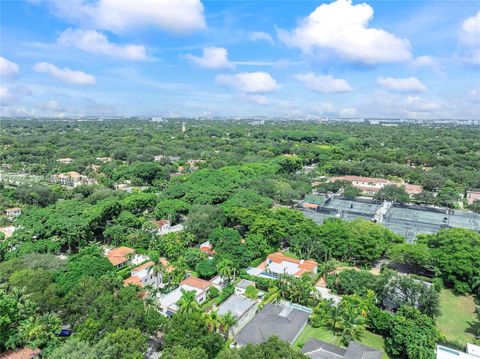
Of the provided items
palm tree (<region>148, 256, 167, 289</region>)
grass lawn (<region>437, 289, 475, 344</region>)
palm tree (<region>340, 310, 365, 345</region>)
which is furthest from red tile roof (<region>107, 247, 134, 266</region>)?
grass lawn (<region>437, 289, 475, 344</region>)

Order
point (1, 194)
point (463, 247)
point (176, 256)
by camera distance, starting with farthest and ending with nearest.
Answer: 1. point (1, 194)
2. point (176, 256)
3. point (463, 247)

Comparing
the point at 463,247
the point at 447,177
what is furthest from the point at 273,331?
the point at 447,177

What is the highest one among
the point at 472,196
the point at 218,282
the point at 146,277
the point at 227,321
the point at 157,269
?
the point at 157,269

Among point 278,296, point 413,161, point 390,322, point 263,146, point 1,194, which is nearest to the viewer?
point 390,322

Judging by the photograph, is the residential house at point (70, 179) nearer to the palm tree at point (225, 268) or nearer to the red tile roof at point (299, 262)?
the palm tree at point (225, 268)

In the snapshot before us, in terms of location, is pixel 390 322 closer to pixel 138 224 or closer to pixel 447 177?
pixel 138 224

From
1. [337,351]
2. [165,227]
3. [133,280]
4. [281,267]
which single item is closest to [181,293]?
Result: [133,280]

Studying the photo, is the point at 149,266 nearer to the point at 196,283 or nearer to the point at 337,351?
the point at 196,283

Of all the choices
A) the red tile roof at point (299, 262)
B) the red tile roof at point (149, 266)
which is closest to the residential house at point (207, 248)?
the red tile roof at point (149, 266)
